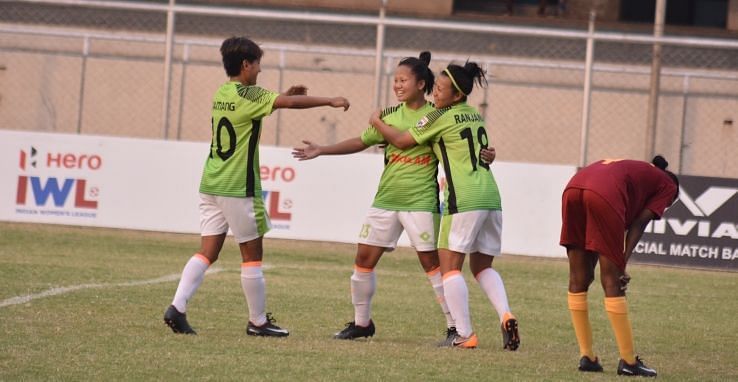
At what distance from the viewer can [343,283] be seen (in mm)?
12305

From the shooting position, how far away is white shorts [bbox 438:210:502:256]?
26.9 ft

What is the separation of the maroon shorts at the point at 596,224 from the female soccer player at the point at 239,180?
2034 millimetres

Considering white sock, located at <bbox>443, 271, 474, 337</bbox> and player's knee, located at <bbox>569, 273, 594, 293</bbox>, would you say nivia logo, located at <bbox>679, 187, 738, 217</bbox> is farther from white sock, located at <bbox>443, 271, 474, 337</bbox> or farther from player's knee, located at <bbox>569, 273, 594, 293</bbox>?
player's knee, located at <bbox>569, 273, 594, 293</bbox>

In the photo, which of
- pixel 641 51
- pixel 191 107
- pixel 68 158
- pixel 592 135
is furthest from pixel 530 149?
pixel 68 158

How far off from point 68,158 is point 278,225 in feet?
8.69

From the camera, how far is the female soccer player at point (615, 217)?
7.24 metres

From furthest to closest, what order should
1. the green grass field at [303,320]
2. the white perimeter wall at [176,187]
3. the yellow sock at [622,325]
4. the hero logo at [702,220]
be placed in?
1. the white perimeter wall at [176,187]
2. the hero logo at [702,220]
3. the yellow sock at [622,325]
4. the green grass field at [303,320]

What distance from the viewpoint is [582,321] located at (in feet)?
24.7

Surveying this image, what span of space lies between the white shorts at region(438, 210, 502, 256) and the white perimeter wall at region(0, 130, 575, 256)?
6.82m

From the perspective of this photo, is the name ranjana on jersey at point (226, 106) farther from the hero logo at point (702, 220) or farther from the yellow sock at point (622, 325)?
the hero logo at point (702, 220)

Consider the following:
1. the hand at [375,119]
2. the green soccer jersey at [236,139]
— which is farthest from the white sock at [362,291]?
the hand at [375,119]

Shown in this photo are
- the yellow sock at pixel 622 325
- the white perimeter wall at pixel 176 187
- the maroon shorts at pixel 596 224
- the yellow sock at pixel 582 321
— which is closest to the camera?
the maroon shorts at pixel 596 224

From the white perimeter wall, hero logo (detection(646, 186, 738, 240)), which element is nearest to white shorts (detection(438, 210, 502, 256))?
the white perimeter wall

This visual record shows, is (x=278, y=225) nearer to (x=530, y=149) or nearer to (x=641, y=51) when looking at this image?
(x=530, y=149)
